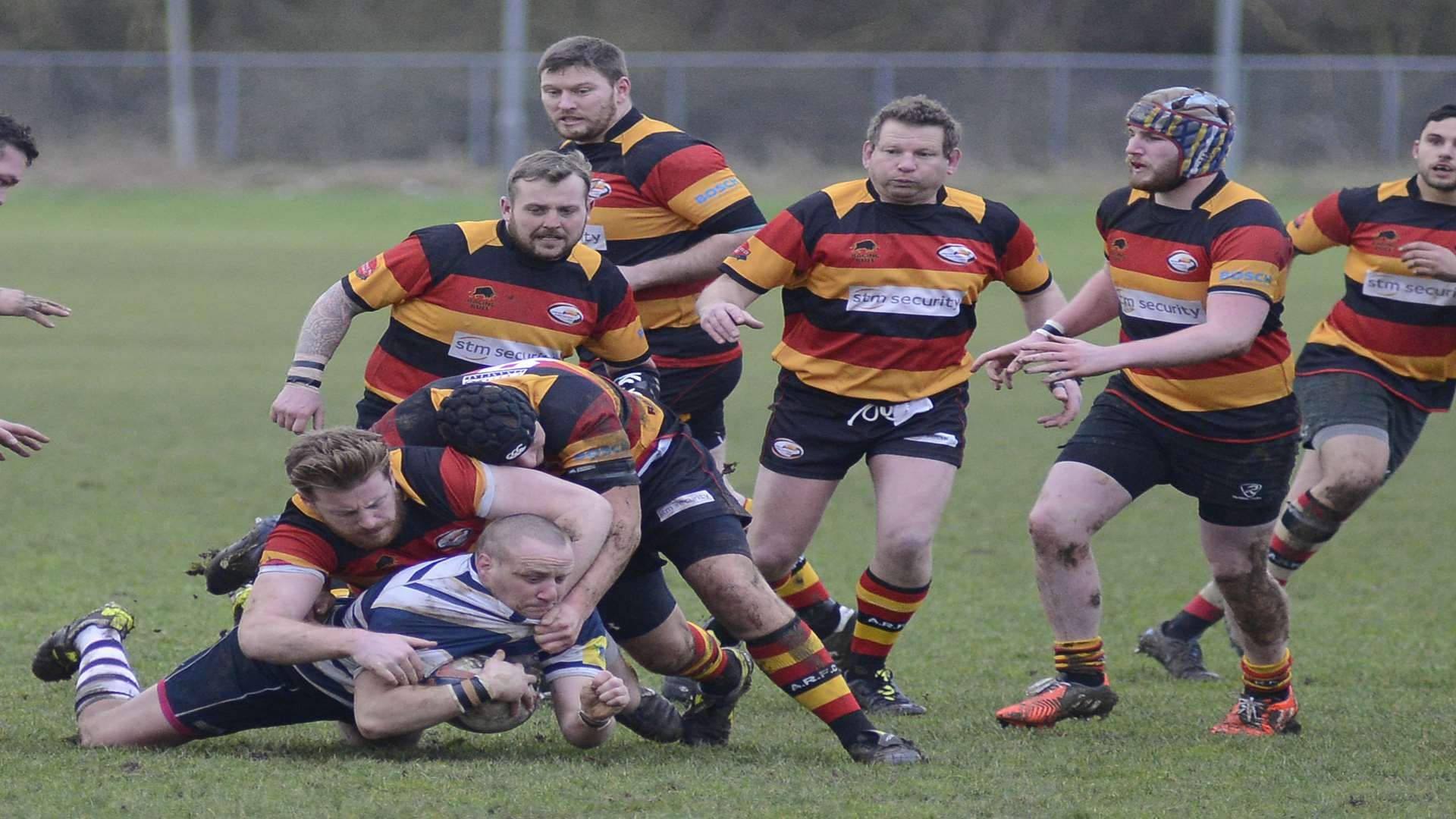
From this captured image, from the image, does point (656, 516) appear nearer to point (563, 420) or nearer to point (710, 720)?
point (563, 420)

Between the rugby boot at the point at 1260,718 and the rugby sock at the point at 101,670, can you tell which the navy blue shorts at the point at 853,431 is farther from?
the rugby sock at the point at 101,670

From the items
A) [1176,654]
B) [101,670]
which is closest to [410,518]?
[101,670]

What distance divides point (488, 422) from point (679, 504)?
711mm

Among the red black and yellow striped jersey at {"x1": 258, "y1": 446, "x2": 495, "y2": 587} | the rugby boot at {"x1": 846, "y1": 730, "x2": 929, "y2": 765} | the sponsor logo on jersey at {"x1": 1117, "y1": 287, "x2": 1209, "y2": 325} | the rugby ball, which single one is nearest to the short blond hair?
the red black and yellow striped jersey at {"x1": 258, "y1": 446, "x2": 495, "y2": 587}

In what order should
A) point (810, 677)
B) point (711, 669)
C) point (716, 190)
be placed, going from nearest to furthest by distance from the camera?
1. point (810, 677)
2. point (711, 669)
3. point (716, 190)

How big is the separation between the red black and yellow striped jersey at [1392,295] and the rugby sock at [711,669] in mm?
2871

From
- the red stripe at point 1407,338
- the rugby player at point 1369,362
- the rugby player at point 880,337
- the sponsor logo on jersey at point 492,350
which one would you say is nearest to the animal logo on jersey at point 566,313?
the sponsor logo on jersey at point 492,350

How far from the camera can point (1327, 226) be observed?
670cm

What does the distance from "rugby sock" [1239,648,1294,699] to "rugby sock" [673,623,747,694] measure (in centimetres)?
161

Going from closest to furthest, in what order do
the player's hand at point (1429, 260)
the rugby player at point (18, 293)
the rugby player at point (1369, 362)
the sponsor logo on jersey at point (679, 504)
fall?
1. the sponsor logo on jersey at point (679, 504)
2. the rugby player at point (18, 293)
3. the player's hand at point (1429, 260)
4. the rugby player at point (1369, 362)

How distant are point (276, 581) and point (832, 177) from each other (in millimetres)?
26045

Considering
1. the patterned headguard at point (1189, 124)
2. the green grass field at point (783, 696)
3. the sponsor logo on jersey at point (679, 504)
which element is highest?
the patterned headguard at point (1189, 124)

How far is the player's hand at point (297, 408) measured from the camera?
538 cm

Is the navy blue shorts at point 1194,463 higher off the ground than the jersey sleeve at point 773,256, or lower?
lower
